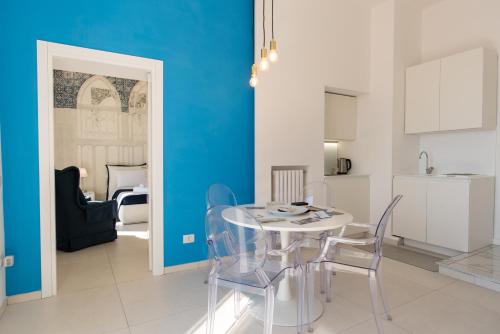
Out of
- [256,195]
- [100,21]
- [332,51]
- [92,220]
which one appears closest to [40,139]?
[100,21]

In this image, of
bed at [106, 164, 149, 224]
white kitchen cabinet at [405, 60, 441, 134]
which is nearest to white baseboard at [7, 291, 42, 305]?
bed at [106, 164, 149, 224]

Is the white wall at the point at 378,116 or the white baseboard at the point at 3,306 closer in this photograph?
the white baseboard at the point at 3,306

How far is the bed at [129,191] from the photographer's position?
4.85 m

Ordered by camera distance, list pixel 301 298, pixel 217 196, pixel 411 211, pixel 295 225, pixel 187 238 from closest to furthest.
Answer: pixel 295 225 → pixel 301 298 → pixel 217 196 → pixel 187 238 → pixel 411 211

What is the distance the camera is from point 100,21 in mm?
2553

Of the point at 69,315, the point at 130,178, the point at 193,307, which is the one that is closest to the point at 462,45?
the point at 193,307

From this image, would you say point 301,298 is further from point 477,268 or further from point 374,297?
point 477,268

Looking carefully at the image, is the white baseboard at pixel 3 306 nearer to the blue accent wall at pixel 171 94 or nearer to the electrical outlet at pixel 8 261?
the blue accent wall at pixel 171 94

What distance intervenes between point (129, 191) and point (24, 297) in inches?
123

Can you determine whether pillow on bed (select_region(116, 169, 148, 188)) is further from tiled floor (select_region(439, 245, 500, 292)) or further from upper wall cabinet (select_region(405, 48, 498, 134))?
tiled floor (select_region(439, 245, 500, 292))

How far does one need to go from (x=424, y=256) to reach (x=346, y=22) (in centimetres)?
317

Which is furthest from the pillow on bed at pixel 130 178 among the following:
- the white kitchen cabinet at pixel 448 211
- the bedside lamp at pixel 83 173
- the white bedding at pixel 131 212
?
the white kitchen cabinet at pixel 448 211

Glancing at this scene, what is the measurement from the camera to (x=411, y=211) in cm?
374

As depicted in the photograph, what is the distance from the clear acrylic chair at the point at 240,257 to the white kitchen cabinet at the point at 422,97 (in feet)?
10.5
